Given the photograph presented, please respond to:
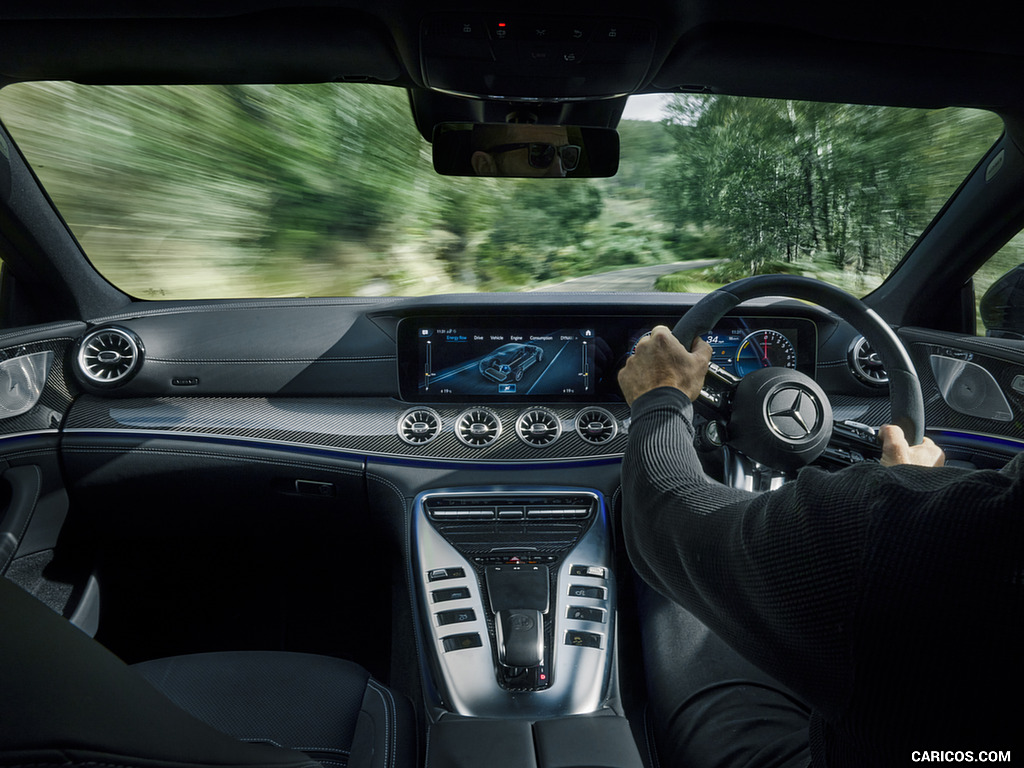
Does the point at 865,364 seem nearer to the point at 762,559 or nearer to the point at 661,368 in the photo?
the point at 661,368

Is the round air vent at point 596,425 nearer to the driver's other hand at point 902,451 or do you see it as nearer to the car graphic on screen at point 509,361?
the car graphic on screen at point 509,361

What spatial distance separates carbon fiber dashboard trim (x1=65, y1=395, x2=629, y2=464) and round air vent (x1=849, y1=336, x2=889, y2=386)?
0.98 m

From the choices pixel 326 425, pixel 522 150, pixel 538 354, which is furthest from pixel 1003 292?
→ pixel 326 425

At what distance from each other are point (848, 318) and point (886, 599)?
1.38m

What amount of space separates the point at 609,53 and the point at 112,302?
2328 millimetres

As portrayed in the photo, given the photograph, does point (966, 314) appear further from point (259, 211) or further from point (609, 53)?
point (259, 211)

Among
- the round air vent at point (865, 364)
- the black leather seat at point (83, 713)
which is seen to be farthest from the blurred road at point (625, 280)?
the black leather seat at point (83, 713)

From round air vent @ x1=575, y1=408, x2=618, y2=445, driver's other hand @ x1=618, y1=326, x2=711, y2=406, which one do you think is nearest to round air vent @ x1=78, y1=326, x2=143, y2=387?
round air vent @ x1=575, y1=408, x2=618, y2=445

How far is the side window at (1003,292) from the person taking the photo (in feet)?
9.14

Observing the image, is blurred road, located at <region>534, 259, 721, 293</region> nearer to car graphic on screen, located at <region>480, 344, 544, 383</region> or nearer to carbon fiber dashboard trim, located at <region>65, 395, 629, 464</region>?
car graphic on screen, located at <region>480, 344, 544, 383</region>

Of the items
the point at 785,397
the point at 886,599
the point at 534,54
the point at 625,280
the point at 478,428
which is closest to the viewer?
the point at 886,599

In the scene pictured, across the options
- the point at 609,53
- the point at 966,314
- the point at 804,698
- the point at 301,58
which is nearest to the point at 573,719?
the point at 804,698

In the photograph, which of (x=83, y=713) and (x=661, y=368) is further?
(x=661, y=368)

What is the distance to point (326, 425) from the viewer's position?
10.00 feet
